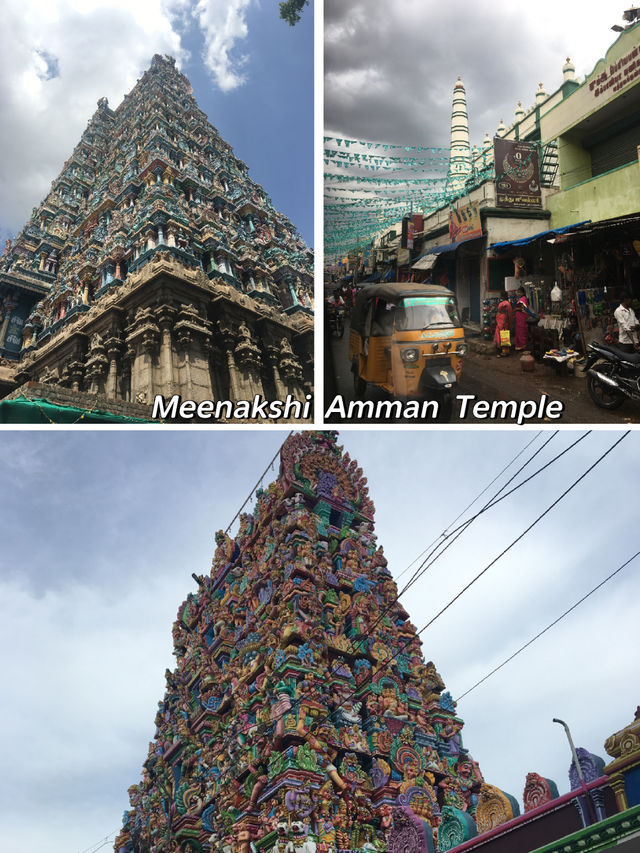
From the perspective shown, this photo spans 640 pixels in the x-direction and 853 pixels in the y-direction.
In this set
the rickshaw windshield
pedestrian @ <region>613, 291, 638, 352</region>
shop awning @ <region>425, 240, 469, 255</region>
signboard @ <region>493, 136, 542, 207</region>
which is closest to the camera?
the rickshaw windshield

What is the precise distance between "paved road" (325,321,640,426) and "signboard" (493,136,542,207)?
17.5 feet

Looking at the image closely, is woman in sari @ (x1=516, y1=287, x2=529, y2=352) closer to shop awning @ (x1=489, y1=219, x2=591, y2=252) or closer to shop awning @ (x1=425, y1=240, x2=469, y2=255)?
shop awning @ (x1=489, y1=219, x2=591, y2=252)

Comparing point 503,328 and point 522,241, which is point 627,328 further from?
point 522,241

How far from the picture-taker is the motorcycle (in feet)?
31.1

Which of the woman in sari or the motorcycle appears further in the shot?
the woman in sari

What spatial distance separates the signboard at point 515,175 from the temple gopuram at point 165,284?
9.02 meters

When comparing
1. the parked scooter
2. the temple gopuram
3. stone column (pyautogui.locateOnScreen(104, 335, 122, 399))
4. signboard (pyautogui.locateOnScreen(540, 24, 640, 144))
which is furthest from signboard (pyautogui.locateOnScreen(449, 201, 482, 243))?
stone column (pyautogui.locateOnScreen(104, 335, 122, 399))

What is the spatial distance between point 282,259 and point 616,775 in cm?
2471

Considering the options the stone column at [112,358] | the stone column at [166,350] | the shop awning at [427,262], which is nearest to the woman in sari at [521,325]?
the shop awning at [427,262]

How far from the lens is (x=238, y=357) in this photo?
1962cm

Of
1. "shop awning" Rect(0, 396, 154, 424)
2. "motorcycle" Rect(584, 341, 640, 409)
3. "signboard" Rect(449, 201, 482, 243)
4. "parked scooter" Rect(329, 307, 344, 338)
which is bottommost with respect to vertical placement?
"motorcycle" Rect(584, 341, 640, 409)

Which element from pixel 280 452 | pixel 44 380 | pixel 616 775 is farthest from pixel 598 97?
pixel 44 380

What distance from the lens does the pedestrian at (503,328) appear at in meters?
11.8

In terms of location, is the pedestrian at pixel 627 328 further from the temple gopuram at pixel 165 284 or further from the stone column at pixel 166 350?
the stone column at pixel 166 350
